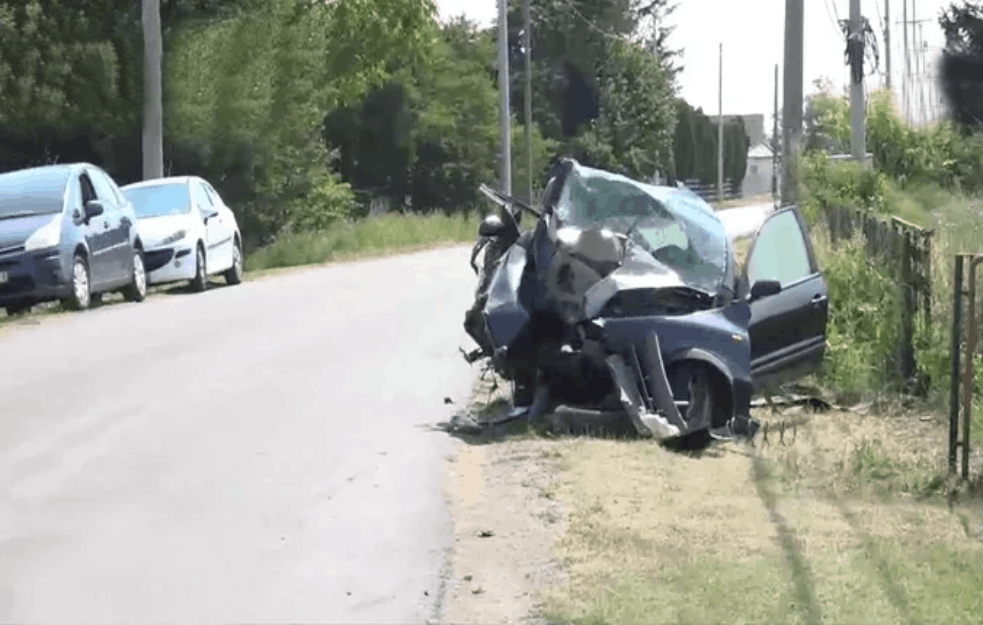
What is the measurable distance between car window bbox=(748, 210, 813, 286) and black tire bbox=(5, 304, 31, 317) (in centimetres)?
1092

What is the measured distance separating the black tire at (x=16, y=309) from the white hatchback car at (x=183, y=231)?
3.06 meters

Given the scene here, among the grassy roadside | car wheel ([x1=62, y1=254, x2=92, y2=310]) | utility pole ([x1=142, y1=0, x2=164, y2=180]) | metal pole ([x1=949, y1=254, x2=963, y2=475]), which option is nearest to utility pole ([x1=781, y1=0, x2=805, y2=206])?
car wheel ([x1=62, y1=254, x2=92, y2=310])

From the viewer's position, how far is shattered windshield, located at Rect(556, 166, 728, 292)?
13.4 m

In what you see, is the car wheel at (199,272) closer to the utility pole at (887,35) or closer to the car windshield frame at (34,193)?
the car windshield frame at (34,193)

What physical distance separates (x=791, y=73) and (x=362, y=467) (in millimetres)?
16074

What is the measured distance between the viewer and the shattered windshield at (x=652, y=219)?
13.4 m

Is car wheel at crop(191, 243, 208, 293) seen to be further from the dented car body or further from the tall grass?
the dented car body

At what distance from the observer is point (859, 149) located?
106 ft

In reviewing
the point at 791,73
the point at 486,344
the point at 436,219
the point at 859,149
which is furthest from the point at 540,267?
the point at 436,219

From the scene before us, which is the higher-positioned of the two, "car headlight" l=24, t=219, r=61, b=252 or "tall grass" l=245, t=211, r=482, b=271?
"car headlight" l=24, t=219, r=61, b=252

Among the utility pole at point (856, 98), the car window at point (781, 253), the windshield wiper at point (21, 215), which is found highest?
the utility pole at point (856, 98)

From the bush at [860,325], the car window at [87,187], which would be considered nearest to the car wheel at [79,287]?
the car window at [87,187]

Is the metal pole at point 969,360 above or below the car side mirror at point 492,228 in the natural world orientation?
below

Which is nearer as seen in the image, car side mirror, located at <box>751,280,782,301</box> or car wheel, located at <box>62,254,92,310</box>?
car side mirror, located at <box>751,280,782,301</box>
